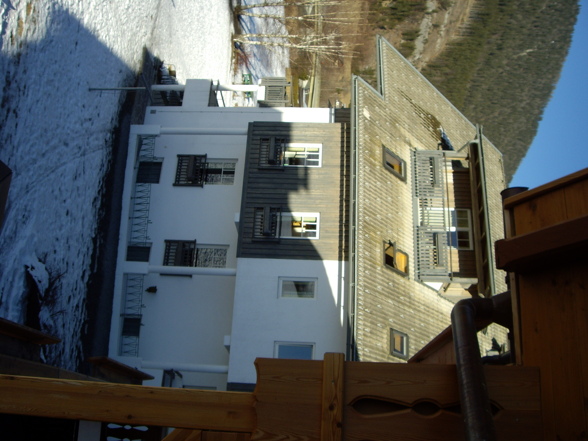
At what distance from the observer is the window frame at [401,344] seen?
16266 mm

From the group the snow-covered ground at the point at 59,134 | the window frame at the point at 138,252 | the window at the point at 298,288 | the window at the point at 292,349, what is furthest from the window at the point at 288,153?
the window at the point at 292,349

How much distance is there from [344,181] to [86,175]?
693 centimetres

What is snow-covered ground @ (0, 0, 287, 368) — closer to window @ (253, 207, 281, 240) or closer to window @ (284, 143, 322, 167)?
window @ (253, 207, 281, 240)

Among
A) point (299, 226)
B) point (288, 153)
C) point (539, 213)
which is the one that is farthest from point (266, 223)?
point (539, 213)

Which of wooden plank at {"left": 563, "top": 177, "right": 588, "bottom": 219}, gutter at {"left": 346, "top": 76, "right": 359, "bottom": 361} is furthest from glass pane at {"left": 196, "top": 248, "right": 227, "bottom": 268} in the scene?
wooden plank at {"left": 563, "top": 177, "right": 588, "bottom": 219}

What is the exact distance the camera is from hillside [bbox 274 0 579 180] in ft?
150

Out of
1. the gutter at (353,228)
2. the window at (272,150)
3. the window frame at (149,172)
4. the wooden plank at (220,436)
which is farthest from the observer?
the window frame at (149,172)

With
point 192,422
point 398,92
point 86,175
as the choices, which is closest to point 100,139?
point 86,175

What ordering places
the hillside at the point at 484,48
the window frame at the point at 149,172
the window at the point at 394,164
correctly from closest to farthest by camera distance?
the window frame at the point at 149,172, the window at the point at 394,164, the hillside at the point at 484,48

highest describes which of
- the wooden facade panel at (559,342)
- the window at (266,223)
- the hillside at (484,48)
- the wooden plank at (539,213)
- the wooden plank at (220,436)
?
the hillside at (484,48)

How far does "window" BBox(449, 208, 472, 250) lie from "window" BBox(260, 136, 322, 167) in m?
4.88

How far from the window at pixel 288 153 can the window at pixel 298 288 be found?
3.46 metres

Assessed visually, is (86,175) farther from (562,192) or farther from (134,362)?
(562,192)

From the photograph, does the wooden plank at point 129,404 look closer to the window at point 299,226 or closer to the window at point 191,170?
the window at point 299,226
